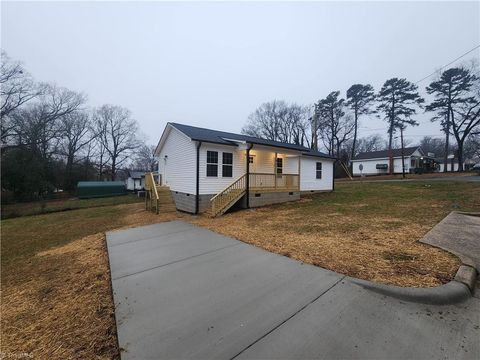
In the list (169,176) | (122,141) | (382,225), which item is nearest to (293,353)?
(382,225)

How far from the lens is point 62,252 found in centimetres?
579

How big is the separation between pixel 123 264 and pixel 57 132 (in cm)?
3482

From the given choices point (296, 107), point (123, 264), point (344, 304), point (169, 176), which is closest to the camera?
point (344, 304)

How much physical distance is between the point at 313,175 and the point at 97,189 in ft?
93.1

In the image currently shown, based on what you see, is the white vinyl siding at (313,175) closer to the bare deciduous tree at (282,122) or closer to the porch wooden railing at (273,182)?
the porch wooden railing at (273,182)

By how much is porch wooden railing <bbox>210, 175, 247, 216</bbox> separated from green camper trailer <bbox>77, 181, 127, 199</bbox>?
85.2 feet

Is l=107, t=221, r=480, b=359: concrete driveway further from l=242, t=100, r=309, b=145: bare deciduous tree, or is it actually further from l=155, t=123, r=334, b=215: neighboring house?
l=242, t=100, r=309, b=145: bare deciduous tree

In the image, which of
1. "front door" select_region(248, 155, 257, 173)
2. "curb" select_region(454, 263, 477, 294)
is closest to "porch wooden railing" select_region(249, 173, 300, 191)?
"front door" select_region(248, 155, 257, 173)

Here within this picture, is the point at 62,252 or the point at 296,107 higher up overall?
the point at 296,107

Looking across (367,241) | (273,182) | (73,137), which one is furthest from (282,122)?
(367,241)

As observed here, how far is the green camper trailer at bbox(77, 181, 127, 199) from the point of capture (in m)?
28.2

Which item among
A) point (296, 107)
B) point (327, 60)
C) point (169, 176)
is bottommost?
point (169, 176)

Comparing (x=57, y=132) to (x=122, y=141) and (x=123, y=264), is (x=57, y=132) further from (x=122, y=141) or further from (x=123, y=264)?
(x=123, y=264)

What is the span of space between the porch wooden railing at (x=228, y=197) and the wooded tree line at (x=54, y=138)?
27.5 metres
